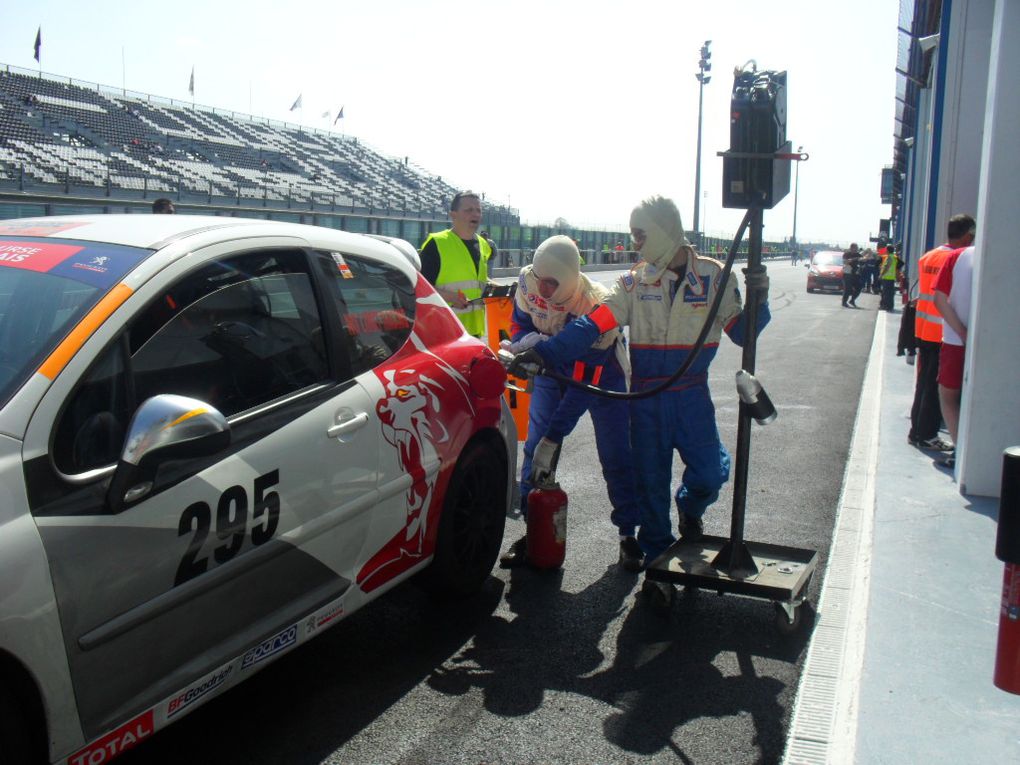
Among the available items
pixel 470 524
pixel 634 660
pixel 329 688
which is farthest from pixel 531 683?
pixel 470 524

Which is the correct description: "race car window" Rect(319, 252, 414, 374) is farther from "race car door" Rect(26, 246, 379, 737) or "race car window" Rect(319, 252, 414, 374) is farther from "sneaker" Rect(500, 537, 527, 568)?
"sneaker" Rect(500, 537, 527, 568)

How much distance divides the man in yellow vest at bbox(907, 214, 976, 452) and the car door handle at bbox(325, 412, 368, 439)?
5.25 m

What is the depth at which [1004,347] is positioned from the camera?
18.5ft

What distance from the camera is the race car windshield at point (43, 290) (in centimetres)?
251

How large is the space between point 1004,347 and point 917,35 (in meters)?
17.7

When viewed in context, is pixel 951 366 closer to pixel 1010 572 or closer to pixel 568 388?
Result: pixel 568 388

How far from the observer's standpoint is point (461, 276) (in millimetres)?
6816

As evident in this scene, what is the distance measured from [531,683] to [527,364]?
1.43 metres

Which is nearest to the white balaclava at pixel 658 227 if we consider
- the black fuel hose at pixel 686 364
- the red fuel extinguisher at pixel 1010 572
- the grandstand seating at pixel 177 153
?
the black fuel hose at pixel 686 364

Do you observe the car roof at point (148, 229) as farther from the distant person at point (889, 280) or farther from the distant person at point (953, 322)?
the distant person at point (889, 280)

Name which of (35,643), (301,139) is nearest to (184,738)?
(35,643)

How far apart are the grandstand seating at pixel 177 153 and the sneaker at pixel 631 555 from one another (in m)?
24.3

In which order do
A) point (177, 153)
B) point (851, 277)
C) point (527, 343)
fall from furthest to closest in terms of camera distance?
point (177, 153)
point (851, 277)
point (527, 343)

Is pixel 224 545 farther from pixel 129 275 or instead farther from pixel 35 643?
pixel 129 275
